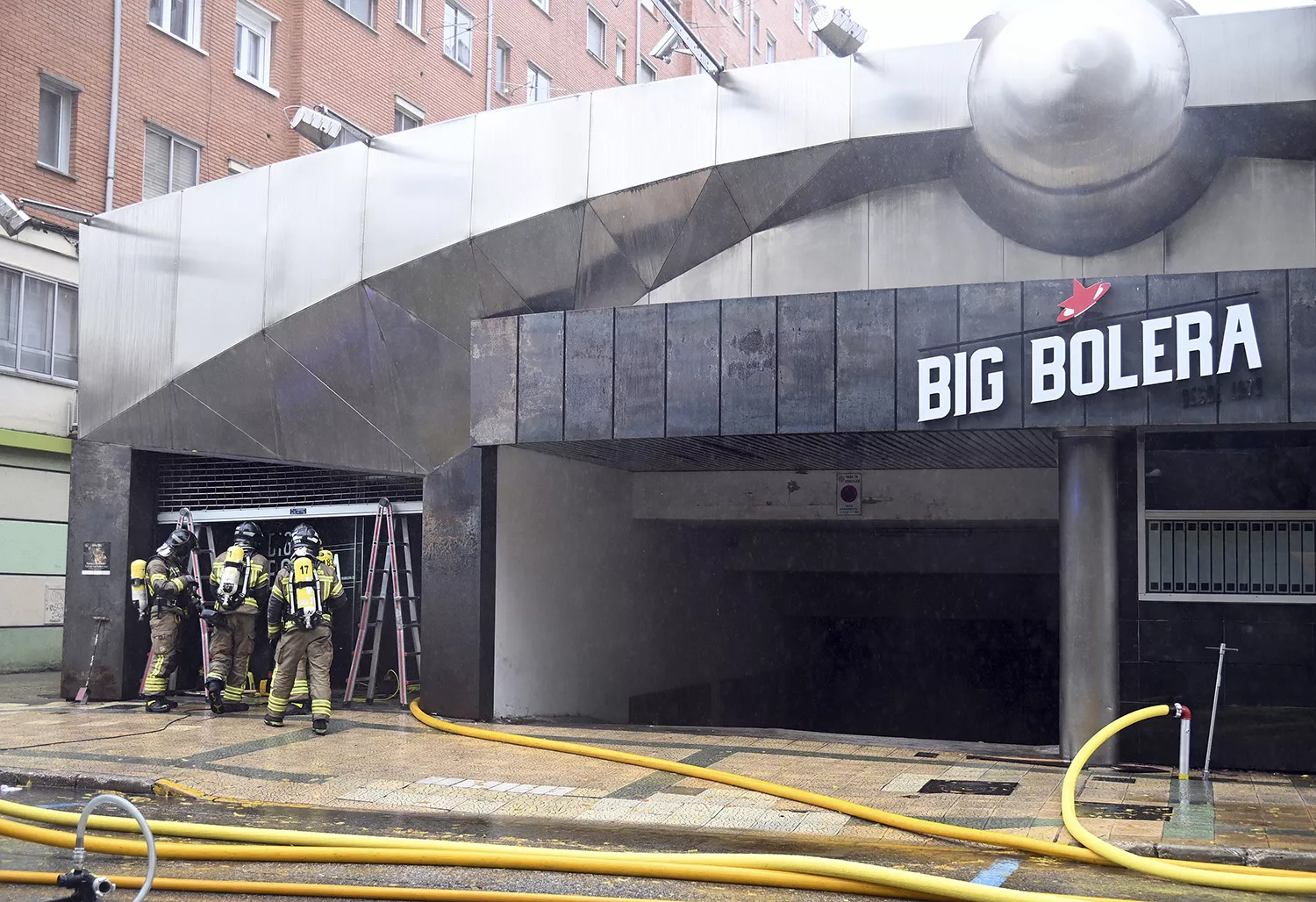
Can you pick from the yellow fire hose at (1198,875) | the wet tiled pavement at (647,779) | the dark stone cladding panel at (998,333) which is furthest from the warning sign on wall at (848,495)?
the yellow fire hose at (1198,875)

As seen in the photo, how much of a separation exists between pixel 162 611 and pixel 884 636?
47.7 ft

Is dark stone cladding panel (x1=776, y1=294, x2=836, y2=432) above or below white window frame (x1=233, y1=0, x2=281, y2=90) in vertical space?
below

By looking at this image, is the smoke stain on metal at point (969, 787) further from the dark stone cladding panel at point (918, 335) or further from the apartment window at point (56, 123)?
the apartment window at point (56, 123)

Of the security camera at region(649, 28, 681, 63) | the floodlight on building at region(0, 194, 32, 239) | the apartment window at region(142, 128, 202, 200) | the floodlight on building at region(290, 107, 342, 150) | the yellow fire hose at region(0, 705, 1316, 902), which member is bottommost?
the yellow fire hose at region(0, 705, 1316, 902)

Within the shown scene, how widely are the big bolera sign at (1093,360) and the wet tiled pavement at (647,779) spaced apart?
302cm

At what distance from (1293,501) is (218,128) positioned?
18.7 meters

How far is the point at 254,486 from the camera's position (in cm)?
1475

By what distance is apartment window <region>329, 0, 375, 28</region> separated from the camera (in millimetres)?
25109

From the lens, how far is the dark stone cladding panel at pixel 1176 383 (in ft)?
32.5

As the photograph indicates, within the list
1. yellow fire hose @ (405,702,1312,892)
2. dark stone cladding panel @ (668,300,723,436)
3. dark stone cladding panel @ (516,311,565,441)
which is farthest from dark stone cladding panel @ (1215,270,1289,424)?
dark stone cladding panel @ (516,311,565,441)

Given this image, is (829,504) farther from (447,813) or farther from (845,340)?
(447,813)

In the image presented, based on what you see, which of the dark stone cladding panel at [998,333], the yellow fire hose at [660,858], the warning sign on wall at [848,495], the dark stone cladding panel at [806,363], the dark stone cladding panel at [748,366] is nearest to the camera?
the yellow fire hose at [660,858]

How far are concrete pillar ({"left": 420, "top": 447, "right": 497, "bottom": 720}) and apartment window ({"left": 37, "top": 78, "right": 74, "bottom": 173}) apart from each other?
10.8 metres

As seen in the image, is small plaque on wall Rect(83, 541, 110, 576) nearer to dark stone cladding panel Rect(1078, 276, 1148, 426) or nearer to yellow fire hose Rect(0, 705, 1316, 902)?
yellow fire hose Rect(0, 705, 1316, 902)
